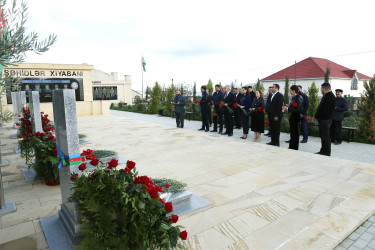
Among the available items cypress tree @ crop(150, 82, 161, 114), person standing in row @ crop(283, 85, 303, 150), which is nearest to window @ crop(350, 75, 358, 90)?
cypress tree @ crop(150, 82, 161, 114)

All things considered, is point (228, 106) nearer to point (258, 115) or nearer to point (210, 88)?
point (258, 115)

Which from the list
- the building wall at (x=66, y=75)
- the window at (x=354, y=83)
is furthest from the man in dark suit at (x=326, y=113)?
the window at (x=354, y=83)

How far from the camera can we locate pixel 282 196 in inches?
145

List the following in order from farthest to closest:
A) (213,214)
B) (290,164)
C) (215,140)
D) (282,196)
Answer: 1. (215,140)
2. (290,164)
3. (282,196)
4. (213,214)

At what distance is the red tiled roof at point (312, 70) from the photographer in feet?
104

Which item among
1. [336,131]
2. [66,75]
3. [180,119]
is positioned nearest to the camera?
[336,131]

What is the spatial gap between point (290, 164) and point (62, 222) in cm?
421

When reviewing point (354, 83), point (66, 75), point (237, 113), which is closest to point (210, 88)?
point (66, 75)

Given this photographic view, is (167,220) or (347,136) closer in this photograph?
(167,220)

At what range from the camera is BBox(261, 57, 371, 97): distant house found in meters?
31.4

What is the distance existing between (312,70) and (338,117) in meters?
27.9

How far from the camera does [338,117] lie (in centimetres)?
777


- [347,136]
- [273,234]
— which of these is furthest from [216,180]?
[347,136]

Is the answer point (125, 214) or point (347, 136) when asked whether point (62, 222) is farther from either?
point (347, 136)
